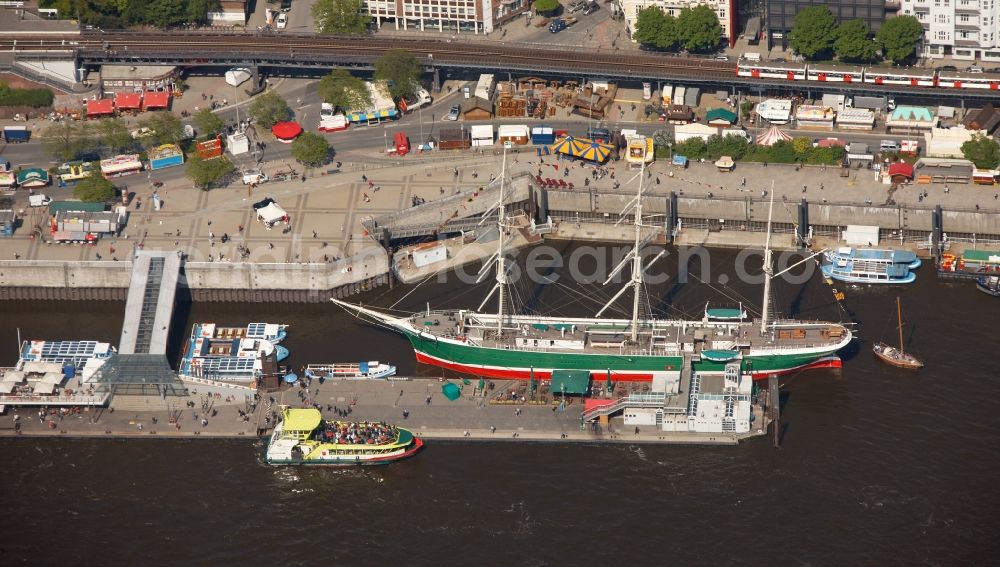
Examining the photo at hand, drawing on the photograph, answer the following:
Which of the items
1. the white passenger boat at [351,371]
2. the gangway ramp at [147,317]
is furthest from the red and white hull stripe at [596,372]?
the gangway ramp at [147,317]

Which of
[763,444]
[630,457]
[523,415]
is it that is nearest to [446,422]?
[523,415]

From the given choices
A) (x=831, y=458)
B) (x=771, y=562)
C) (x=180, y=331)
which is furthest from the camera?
(x=180, y=331)

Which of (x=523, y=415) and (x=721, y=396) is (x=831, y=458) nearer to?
(x=721, y=396)

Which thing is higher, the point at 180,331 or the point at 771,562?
the point at 180,331

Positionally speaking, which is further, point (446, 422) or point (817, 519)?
point (446, 422)

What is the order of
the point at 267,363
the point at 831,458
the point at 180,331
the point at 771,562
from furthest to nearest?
the point at 180,331 → the point at 267,363 → the point at 831,458 → the point at 771,562

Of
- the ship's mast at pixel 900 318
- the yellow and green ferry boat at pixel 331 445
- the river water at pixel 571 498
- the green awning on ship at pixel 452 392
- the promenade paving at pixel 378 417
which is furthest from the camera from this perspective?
the ship's mast at pixel 900 318

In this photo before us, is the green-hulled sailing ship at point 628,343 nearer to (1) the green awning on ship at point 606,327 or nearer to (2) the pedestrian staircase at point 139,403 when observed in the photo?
(1) the green awning on ship at point 606,327
